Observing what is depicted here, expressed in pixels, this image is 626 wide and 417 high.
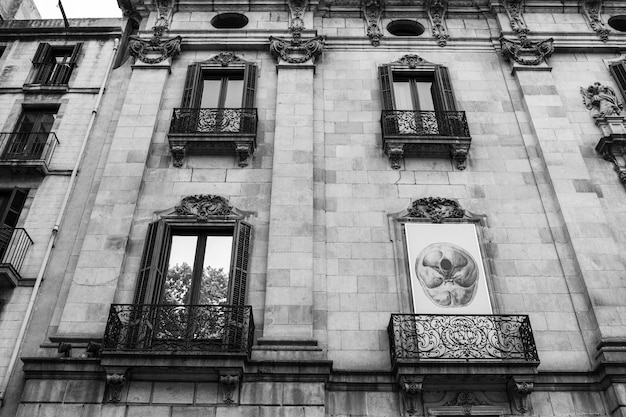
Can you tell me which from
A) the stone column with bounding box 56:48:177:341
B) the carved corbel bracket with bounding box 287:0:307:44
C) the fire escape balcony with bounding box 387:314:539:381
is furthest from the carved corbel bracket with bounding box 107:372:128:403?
the carved corbel bracket with bounding box 287:0:307:44

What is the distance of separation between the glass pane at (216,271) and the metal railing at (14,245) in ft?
14.4

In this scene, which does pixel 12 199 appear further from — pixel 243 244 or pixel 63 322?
pixel 243 244

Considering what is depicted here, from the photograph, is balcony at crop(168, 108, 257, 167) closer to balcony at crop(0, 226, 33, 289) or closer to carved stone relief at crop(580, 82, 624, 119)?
balcony at crop(0, 226, 33, 289)

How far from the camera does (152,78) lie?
56.0ft

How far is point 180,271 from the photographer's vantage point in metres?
13.2

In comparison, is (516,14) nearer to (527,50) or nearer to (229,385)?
(527,50)

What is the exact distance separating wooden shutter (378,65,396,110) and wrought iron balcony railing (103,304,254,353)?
746 centimetres

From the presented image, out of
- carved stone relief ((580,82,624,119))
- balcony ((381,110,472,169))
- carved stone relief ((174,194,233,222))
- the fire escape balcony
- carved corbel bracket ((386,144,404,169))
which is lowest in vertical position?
the fire escape balcony

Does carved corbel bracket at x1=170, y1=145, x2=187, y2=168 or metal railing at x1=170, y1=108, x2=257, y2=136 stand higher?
metal railing at x1=170, y1=108, x2=257, y2=136

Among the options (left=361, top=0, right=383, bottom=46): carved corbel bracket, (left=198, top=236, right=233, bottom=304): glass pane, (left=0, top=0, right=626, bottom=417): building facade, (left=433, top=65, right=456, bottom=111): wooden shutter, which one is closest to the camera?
(left=0, top=0, right=626, bottom=417): building facade

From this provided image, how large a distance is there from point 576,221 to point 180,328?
950cm

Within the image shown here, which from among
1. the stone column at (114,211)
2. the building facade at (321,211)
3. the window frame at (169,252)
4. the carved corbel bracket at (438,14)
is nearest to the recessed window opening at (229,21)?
the building facade at (321,211)

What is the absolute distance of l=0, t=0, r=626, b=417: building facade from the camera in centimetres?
1135

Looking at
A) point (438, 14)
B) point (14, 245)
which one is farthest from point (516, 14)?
point (14, 245)
